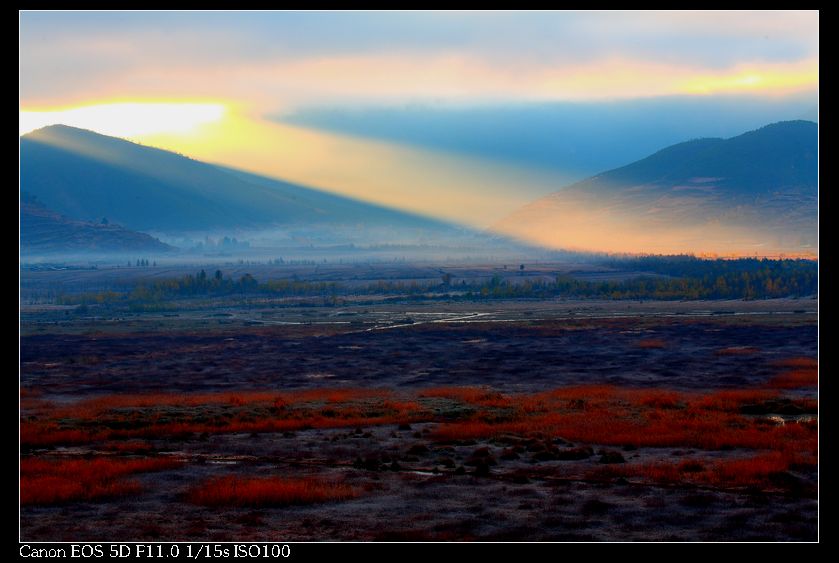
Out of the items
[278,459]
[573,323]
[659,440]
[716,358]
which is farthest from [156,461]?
[573,323]

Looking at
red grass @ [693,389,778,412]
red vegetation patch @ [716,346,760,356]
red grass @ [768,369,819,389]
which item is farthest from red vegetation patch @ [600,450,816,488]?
red vegetation patch @ [716,346,760,356]

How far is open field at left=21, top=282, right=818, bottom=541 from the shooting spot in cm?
2491

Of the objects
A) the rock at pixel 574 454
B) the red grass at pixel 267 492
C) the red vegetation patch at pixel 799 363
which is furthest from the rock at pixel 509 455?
the red vegetation patch at pixel 799 363

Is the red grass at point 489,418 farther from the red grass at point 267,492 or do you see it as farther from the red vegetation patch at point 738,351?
the red vegetation patch at point 738,351

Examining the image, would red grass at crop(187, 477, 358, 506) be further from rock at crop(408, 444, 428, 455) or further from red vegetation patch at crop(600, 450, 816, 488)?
red vegetation patch at crop(600, 450, 816, 488)

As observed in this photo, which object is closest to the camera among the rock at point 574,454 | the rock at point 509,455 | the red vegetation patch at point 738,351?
the rock at point 574,454

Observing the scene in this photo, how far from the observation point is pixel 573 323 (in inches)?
3964

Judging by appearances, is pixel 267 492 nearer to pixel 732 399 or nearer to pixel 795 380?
pixel 732 399

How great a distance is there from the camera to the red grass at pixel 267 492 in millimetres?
26812

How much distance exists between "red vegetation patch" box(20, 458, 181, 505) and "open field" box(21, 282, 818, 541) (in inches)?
3.2

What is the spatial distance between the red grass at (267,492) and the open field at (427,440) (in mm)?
89

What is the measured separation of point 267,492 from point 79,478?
234 inches

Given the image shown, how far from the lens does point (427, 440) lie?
120 ft

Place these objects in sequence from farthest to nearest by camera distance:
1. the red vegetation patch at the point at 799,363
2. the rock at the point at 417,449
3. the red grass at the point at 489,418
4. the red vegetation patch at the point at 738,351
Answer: the red vegetation patch at the point at 738,351
the red vegetation patch at the point at 799,363
the red grass at the point at 489,418
the rock at the point at 417,449
